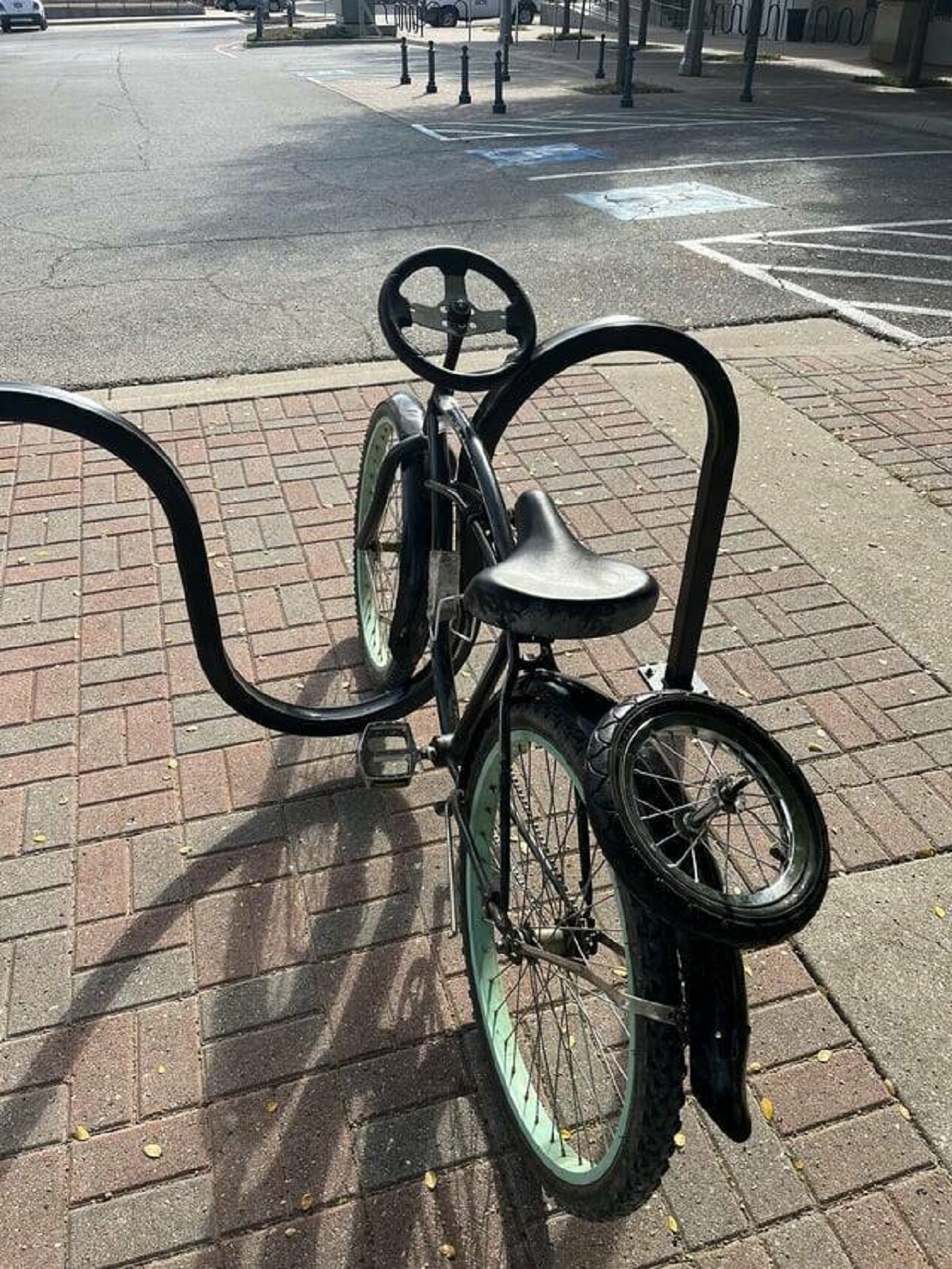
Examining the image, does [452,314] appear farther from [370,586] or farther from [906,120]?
[906,120]

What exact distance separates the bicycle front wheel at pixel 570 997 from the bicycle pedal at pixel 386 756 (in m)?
0.47

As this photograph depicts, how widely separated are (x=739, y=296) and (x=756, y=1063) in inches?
239

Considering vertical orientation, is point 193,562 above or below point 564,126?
above

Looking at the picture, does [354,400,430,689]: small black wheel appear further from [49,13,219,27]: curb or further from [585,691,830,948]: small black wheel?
[49,13,219,27]: curb

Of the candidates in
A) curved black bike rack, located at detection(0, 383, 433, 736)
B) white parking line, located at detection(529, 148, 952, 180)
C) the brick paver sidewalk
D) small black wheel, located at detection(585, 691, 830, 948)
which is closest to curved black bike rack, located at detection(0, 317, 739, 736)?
curved black bike rack, located at detection(0, 383, 433, 736)

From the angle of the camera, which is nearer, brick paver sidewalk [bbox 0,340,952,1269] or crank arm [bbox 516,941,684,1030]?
crank arm [bbox 516,941,684,1030]

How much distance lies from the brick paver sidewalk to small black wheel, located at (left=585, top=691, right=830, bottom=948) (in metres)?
0.85

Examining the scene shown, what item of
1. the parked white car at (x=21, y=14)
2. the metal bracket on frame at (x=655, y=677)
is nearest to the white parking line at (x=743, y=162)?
the metal bracket on frame at (x=655, y=677)

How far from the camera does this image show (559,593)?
1636 millimetres

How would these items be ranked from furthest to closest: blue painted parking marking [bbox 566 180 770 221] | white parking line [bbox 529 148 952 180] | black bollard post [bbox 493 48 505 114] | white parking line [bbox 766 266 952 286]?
black bollard post [bbox 493 48 505 114] < white parking line [bbox 529 148 952 180] < blue painted parking marking [bbox 566 180 770 221] < white parking line [bbox 766 266 952 286]

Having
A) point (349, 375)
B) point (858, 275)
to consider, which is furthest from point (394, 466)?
point (858, 275)

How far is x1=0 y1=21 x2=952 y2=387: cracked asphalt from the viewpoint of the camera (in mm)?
6742

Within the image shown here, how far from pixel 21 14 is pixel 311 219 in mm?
33692

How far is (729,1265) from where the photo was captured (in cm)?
193
